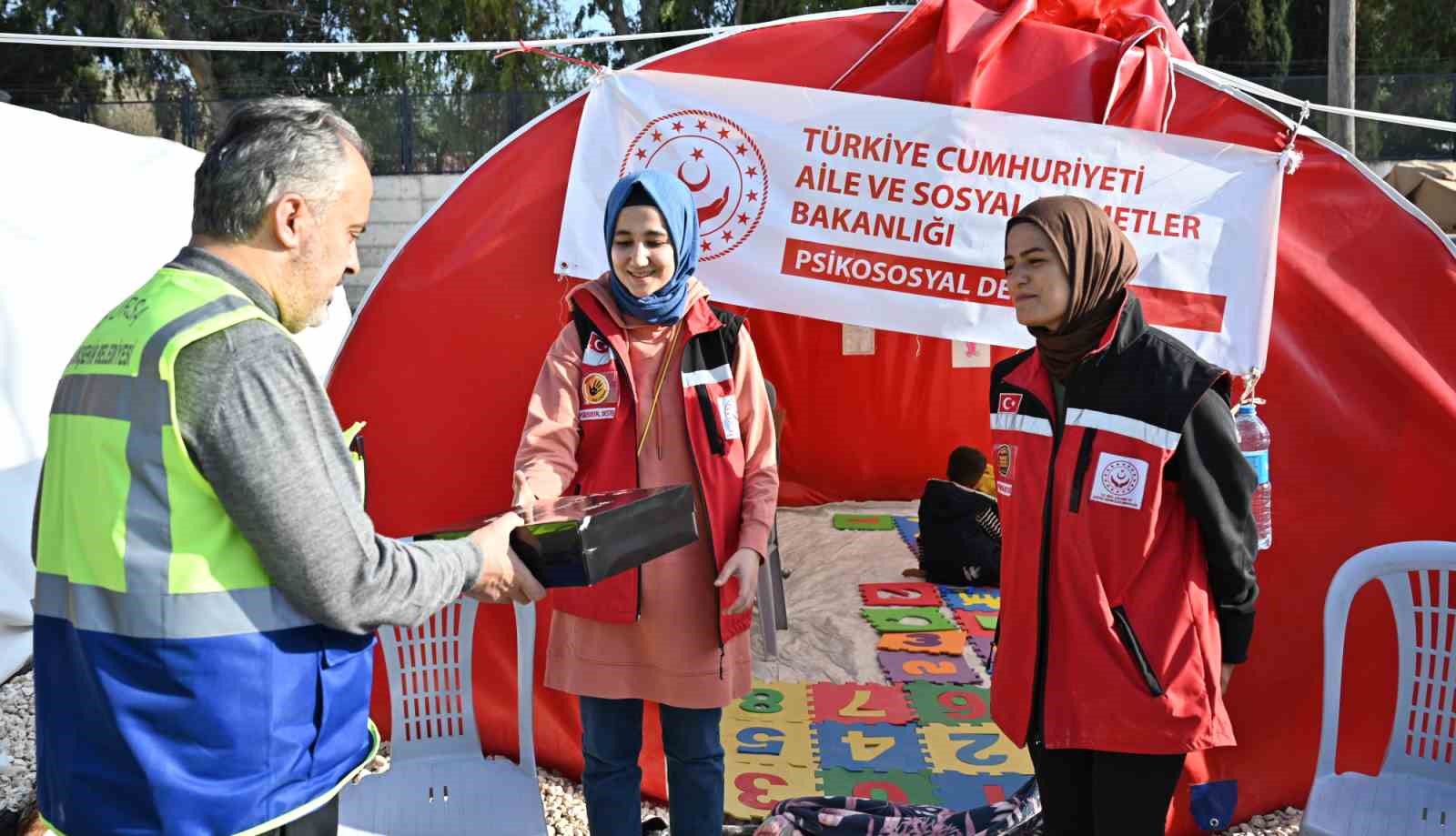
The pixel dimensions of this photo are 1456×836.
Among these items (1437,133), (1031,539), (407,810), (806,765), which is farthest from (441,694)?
(1437,133)

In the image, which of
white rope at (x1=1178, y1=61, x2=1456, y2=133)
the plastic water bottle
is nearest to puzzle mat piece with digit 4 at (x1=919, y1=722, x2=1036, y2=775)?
the plastic water bottle

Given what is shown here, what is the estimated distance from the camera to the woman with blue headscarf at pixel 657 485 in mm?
2537

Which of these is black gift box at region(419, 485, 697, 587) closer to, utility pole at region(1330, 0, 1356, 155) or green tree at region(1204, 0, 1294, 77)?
utility pole at region(1330, 0, 1356, 155)

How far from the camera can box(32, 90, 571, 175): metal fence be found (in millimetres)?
13094

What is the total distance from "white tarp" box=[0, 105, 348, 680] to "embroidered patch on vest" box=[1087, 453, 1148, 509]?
12.0 ft

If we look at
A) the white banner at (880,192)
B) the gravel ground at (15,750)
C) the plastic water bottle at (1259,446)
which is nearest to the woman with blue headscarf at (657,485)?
the white banner at (880,192)

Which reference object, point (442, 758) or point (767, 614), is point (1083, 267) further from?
point (767, 614)

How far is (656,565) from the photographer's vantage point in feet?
8.44

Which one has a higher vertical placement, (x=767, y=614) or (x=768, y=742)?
(x=767, y=614)

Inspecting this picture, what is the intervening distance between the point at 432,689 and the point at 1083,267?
1914 millimetres

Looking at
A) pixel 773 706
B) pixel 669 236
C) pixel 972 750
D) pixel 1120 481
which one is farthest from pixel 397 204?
pixel 1120 481

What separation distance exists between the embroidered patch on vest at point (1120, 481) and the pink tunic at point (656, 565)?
0.69m

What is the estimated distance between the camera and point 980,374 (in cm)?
643

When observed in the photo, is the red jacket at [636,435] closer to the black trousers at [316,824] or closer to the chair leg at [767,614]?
the black trousers at [316,824]
